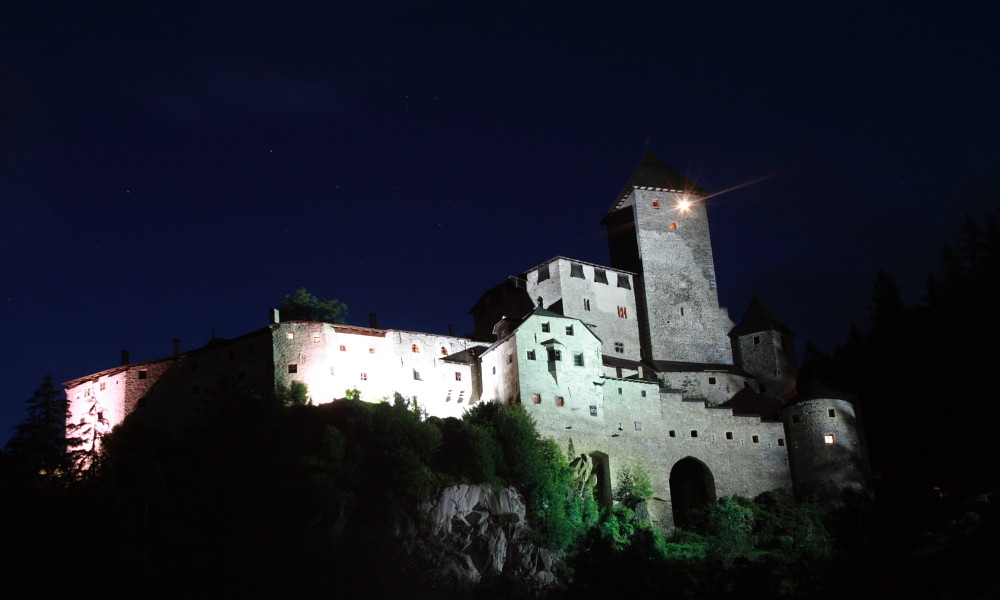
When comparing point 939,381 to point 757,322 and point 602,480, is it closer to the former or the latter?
point 757,322

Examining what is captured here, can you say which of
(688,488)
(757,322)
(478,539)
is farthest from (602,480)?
(757,322)

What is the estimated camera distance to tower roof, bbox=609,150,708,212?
74938 millimetres

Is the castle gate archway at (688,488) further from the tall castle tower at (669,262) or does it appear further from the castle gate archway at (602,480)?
the tall castle tower at (669,262)

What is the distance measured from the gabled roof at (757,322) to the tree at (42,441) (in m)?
39.2

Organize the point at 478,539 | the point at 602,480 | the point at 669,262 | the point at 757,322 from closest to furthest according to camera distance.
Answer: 1. the point at 478,539
2. the point at 602,480
3. the point at 757,322
4. the point at 669,262

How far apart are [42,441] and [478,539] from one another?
21.1 meters

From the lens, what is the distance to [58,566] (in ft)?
144

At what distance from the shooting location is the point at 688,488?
197 ft

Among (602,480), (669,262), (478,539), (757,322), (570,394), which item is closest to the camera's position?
(478,539)

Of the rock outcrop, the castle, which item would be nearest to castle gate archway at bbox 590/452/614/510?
the castle

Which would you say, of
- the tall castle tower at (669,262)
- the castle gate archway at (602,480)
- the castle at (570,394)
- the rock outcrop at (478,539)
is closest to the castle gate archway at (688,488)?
the castle at (570,394)

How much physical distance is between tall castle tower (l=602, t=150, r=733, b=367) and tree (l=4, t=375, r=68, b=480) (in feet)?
110

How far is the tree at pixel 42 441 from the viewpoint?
49375 mm

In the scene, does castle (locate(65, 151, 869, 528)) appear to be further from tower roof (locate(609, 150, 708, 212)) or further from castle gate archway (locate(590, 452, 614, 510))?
tower roof (locate(609, 150, 708, 212))
